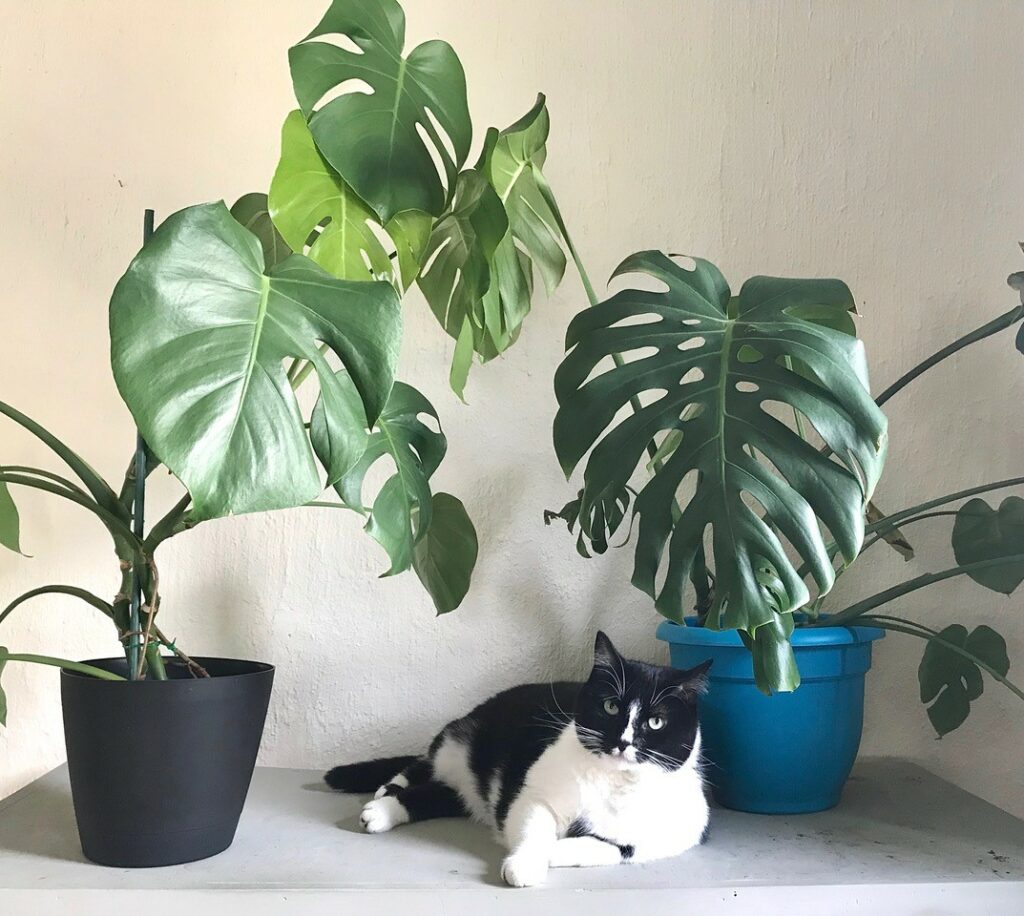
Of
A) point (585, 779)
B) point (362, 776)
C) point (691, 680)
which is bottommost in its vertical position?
point (362, 776)

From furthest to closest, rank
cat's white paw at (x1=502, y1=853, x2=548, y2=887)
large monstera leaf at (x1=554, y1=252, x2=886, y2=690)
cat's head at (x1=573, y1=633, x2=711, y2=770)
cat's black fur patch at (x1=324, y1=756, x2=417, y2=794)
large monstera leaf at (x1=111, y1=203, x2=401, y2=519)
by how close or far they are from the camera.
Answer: cat's black fur patch at (x1=324, y1=756, x2=417, y2=794), cat's head at (x1=573, y1=633, x2=711, y2=770), cat's white paw at (x1=502, y1=853, x2=548, y2=887), large monstera leaf at (x1=554, y1=252, x2=886, y2=690), large monstera leaf at (x1=111, y1=203, x2=401, y2=519)

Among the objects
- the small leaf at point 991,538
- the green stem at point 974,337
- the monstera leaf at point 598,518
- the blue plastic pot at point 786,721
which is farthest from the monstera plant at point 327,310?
the small leaf at point 991,538

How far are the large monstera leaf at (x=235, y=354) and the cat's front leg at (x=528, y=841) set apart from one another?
0.45 meters

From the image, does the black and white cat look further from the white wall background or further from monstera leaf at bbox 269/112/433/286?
monstera leaf at bbox 269/112/433/286

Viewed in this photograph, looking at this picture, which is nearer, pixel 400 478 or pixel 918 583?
pixel 400 478

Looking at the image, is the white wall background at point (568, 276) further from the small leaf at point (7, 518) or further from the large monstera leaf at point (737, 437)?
the large monstera leaf at point (737, 437)

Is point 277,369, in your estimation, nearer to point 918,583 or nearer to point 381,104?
point 381,104

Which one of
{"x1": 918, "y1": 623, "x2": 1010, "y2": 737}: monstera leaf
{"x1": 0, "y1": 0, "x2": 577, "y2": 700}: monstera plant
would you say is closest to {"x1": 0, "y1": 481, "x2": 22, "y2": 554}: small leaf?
{"x1": 0, "y1": 0, "x2": 577, "y2": 700}: monstera plant

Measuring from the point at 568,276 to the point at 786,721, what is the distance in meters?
0.70

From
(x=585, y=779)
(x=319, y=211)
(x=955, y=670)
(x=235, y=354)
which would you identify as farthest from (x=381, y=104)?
(x=955, y=670)

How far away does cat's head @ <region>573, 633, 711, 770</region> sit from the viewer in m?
1.08

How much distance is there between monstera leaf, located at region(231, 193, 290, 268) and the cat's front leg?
0.69 m

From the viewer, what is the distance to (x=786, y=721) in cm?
116

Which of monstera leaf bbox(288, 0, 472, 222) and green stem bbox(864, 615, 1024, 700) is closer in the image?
monstera leaf bbox(288, 0, 472, 222)
